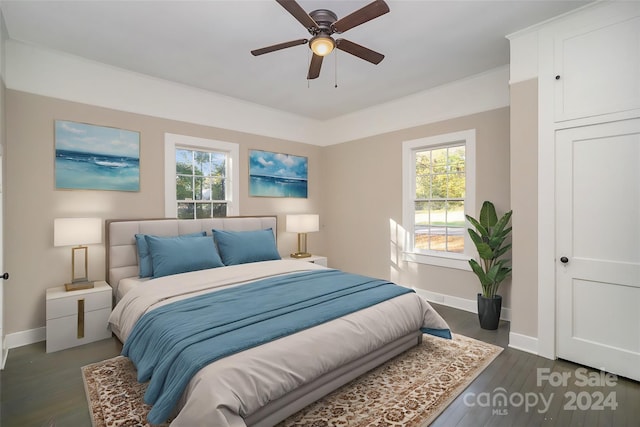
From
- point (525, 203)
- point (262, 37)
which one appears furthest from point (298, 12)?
point (525, 203)

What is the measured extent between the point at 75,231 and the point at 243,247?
66.6 inches

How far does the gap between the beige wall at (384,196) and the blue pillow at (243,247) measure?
5.55ft

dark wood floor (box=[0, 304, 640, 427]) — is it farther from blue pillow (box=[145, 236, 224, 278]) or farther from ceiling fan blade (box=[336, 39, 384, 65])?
ceiling fan blade (box=[336, 39, 384, 65])

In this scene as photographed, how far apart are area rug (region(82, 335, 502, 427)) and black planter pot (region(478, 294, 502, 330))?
53 centimetres

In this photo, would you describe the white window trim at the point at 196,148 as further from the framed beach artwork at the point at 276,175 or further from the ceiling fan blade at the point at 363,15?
the ceiling fan blade at the point at 363,15

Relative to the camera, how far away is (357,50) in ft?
8.25

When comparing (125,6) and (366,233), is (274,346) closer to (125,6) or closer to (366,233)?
(125,6)

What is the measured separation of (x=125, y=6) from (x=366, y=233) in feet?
13.3

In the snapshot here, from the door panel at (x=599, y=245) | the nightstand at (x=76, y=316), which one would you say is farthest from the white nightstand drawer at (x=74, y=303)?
the door panel at (x=599, y=245)

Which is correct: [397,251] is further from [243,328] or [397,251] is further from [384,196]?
[243,328]

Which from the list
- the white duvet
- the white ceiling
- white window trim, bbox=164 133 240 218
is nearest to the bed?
the white duvet

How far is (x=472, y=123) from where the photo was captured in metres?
3.94

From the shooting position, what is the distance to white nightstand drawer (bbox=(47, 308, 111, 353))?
292 cm

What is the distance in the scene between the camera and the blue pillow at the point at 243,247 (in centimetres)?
386
